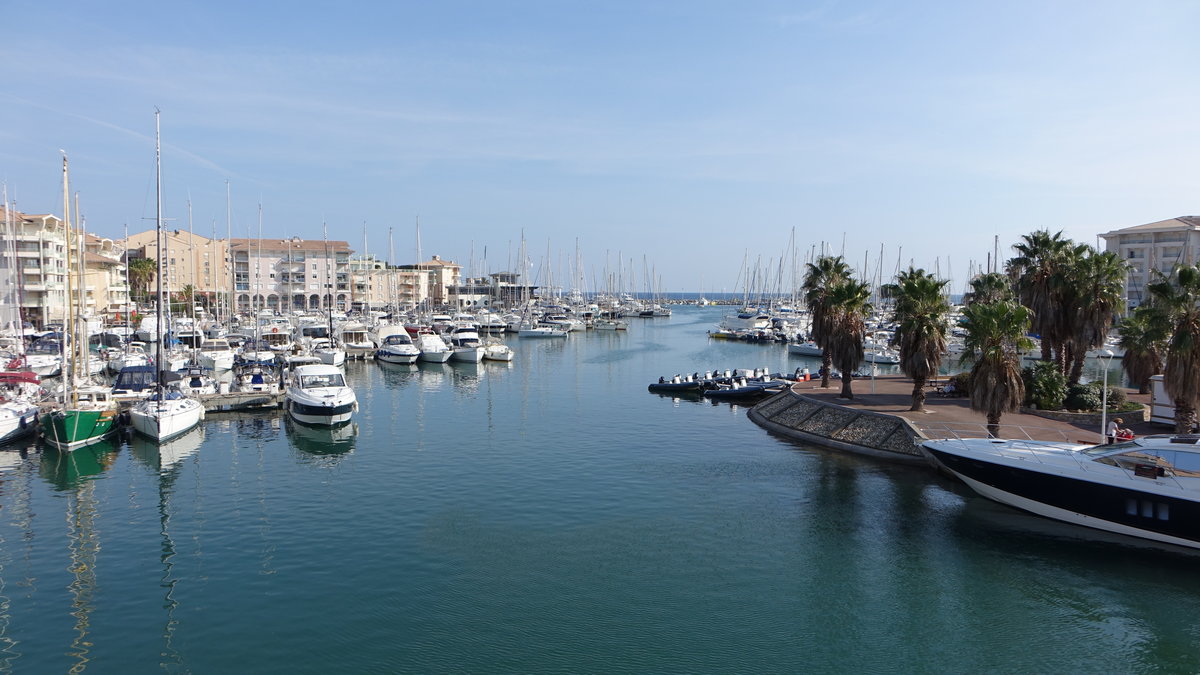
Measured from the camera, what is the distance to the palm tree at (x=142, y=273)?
128250mm

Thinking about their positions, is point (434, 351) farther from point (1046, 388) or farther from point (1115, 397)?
point (1115, 397)

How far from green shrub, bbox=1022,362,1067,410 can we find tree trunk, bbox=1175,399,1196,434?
7.71 metres

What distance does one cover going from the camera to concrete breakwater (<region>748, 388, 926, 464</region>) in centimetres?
3791

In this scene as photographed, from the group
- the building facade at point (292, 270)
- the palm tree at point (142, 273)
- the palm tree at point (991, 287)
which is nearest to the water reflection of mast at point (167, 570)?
the palm tree at point (991, 287)

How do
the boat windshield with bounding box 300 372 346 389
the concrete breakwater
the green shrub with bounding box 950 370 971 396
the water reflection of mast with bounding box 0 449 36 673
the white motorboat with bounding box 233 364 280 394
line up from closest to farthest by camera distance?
the water reflection of mast with bounding box 0 449 36 673, the concrete breakwater, the green shrub with bounding box 950 370 971 396, the boat windshield with bounding box 300 372 346 389, the white motorboat with bounding box 233 364 280 394

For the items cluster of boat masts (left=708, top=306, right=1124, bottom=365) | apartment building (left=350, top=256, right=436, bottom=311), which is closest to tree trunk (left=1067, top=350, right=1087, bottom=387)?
cluster of boat masts (left=708, top=306, right=1124, bottom=365)

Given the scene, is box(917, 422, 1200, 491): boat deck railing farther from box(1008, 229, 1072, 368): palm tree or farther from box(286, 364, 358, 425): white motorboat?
box(286, 364, 358, 425): white motorboat

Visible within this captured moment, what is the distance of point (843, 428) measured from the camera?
4191 centimetres

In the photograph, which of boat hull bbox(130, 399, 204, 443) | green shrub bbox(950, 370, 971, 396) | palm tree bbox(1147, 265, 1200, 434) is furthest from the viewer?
green shrub bbox(950, 370, 971, 396)

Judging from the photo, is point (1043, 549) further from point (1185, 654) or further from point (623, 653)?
point (623, 653)

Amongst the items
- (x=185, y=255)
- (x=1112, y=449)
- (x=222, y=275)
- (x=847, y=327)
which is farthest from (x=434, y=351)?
(x=185, y=255)

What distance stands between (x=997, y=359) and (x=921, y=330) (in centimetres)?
610

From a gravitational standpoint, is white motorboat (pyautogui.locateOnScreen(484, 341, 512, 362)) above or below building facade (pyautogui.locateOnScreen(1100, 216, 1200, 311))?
below

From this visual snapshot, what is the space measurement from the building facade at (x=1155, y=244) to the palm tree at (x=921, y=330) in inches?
3048
